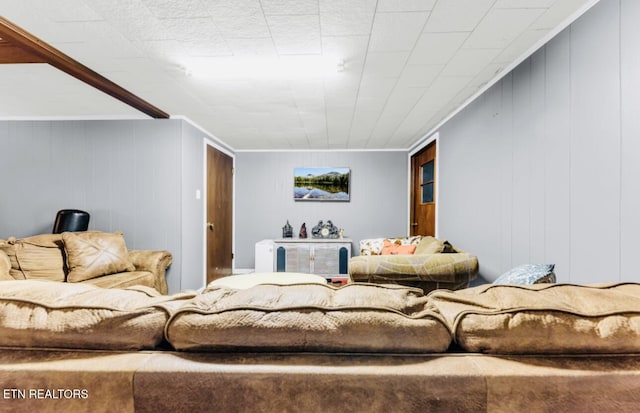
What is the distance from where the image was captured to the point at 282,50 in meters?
2.10

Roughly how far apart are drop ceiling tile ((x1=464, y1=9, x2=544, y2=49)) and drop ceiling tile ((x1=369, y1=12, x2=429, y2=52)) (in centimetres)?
39

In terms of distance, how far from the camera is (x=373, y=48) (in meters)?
2.06

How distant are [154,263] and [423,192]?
3.90 meters

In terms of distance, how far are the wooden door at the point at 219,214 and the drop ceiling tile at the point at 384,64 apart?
299 centimetres

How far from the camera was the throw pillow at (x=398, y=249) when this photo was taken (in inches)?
128

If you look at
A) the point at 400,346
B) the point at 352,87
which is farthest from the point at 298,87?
the point at 400,346

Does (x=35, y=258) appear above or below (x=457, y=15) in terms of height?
below

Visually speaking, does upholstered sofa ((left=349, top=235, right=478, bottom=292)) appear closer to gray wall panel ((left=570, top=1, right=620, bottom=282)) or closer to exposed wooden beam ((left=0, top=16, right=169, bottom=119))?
gray wall panel ((left=570, top=1, right=620, bottom=282))

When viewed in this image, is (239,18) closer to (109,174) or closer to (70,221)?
(109,174)

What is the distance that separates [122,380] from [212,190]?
4.20 meters

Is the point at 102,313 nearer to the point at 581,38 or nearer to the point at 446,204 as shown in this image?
the point at 581,38

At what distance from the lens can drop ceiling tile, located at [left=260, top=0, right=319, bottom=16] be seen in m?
1.62

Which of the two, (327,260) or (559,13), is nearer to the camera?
(559,13)

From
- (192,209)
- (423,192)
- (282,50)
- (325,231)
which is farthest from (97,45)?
(423,192)
